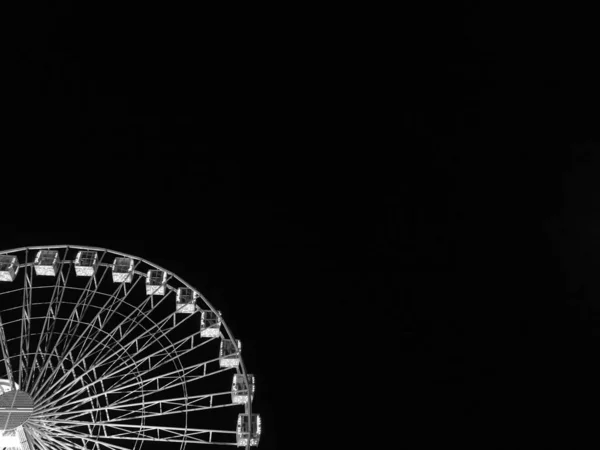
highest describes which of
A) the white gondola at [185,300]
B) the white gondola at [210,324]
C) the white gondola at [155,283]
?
the white gondola at [155,283]

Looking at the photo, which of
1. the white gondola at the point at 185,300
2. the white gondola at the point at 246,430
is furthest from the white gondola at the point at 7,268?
the white gondola at the point at 246,430

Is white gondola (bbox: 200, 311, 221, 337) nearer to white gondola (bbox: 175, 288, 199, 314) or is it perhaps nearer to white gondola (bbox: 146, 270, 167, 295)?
white gondola (bbox: 175, 288, 199, 314)

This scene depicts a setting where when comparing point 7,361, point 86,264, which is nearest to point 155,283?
point 86,264

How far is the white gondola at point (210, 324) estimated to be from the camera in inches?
344

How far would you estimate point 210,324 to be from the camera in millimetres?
8844

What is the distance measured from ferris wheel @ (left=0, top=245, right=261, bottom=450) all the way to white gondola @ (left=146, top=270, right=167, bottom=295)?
1cm

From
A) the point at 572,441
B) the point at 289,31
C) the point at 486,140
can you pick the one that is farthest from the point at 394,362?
the point at 289,31

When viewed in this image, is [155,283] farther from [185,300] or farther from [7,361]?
[7,361]

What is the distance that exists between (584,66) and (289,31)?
6.28 meters

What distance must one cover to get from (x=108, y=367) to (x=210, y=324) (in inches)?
98.2

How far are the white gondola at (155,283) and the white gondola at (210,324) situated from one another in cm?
72

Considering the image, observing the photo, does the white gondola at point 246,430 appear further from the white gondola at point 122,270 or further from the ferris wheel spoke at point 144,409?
the white gondola at point 122,270

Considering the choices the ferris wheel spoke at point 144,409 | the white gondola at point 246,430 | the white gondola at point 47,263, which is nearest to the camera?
the ferris wheel spoke at point 144,409

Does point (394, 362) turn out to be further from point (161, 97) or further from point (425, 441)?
point (161, 97)
